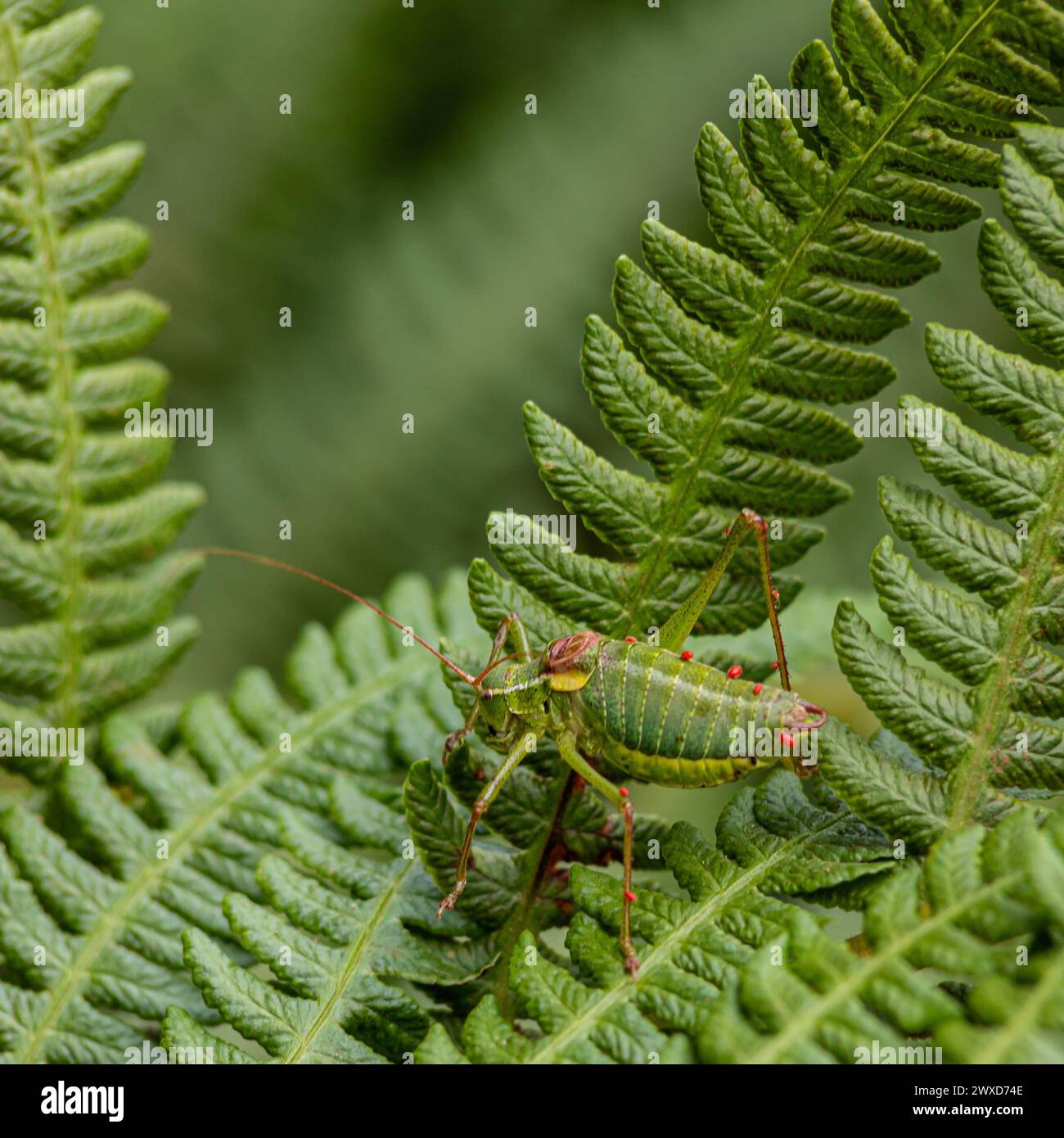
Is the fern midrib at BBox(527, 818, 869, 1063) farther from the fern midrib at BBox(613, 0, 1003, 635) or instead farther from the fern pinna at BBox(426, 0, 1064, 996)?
the fern midrib at BBox(613, 0, 1003, 635)

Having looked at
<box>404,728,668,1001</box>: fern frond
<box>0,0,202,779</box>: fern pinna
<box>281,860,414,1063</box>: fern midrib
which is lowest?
<box>281,860,414,1063</box>: fern midrib

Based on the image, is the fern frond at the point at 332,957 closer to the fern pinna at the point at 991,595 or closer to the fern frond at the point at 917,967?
the fern frond at the point at 917,967

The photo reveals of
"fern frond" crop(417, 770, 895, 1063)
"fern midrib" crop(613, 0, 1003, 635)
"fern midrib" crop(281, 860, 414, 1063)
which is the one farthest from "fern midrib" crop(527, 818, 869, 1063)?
"fern midrib" crop(613, 0, 1003, 635)

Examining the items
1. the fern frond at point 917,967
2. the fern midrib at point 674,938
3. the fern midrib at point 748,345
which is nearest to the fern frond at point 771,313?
the fern midrib at point 748,345

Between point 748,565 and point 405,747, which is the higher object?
point 748,565
